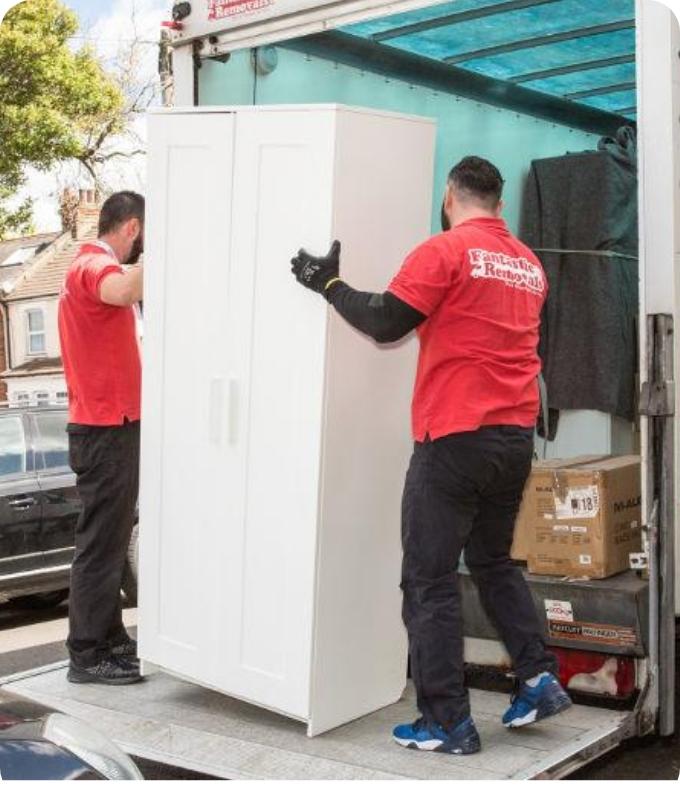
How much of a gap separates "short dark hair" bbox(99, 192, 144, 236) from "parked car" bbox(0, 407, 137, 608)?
10.3ft

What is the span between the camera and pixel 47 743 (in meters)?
3.00

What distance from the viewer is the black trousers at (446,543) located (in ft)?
12.9

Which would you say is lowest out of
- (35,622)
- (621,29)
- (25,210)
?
(35,622)

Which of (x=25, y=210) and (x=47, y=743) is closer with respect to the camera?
(x=47, y=743)

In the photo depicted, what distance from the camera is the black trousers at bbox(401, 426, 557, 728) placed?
3.94 meters

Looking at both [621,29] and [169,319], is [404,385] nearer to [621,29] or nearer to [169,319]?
[169,319]

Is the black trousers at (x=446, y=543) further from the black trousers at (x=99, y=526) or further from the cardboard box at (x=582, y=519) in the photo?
the black trousers at (x=99, y=526)

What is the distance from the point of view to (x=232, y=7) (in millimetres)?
4832

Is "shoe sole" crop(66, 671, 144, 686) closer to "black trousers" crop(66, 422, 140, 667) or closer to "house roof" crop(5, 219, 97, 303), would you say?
"black trousers" crop(66, 422, 140, 667)

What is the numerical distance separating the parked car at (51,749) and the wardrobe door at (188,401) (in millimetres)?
1098
